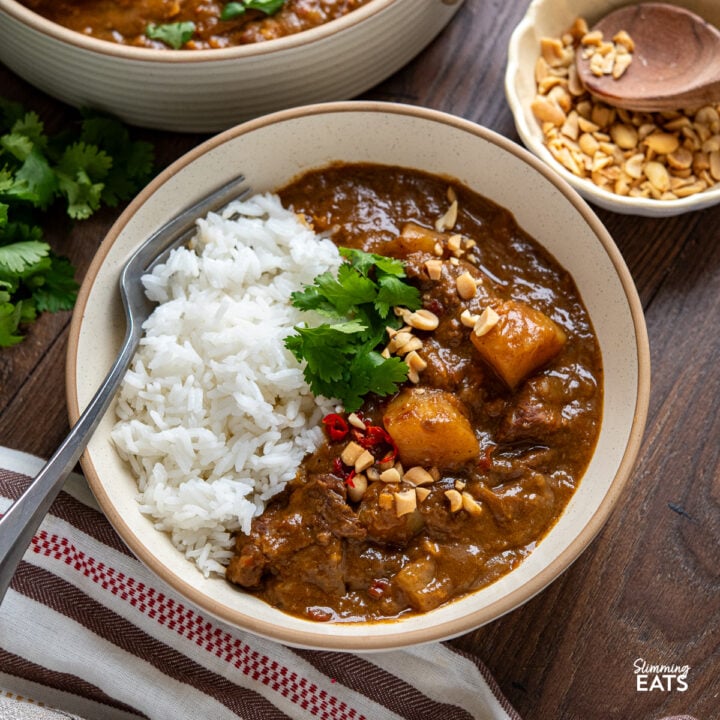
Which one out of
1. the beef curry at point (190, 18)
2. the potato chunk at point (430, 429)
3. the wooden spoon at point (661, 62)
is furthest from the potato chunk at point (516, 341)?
the beef curry at point (190, 18)

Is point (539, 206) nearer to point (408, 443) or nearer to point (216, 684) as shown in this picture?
point (408, 443)

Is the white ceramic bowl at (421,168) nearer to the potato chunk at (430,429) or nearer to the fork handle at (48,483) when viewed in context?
the fork handle at (48,483)

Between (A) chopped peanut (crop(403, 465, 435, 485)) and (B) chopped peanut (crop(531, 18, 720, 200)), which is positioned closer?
(A) chopped peanut (crop(403, 465, 435, 485))

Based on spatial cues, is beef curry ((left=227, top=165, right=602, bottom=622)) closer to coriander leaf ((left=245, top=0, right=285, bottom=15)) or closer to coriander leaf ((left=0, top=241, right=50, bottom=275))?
coriander leaf ((left=245, top=0, right=285, bottom=15))

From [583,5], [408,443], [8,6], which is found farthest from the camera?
[583,5]

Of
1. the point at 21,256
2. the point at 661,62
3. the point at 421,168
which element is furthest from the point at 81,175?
the point at 661,62

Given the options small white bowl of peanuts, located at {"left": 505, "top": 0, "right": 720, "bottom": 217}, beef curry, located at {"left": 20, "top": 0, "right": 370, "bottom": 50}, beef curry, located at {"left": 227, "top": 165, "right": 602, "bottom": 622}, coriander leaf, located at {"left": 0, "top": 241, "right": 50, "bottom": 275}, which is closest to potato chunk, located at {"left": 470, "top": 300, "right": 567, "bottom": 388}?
beef curry, located at {"left": 227, "top": 165, "right": 602, "bottom": 622}

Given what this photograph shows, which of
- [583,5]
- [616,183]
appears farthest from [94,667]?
[583,5]
